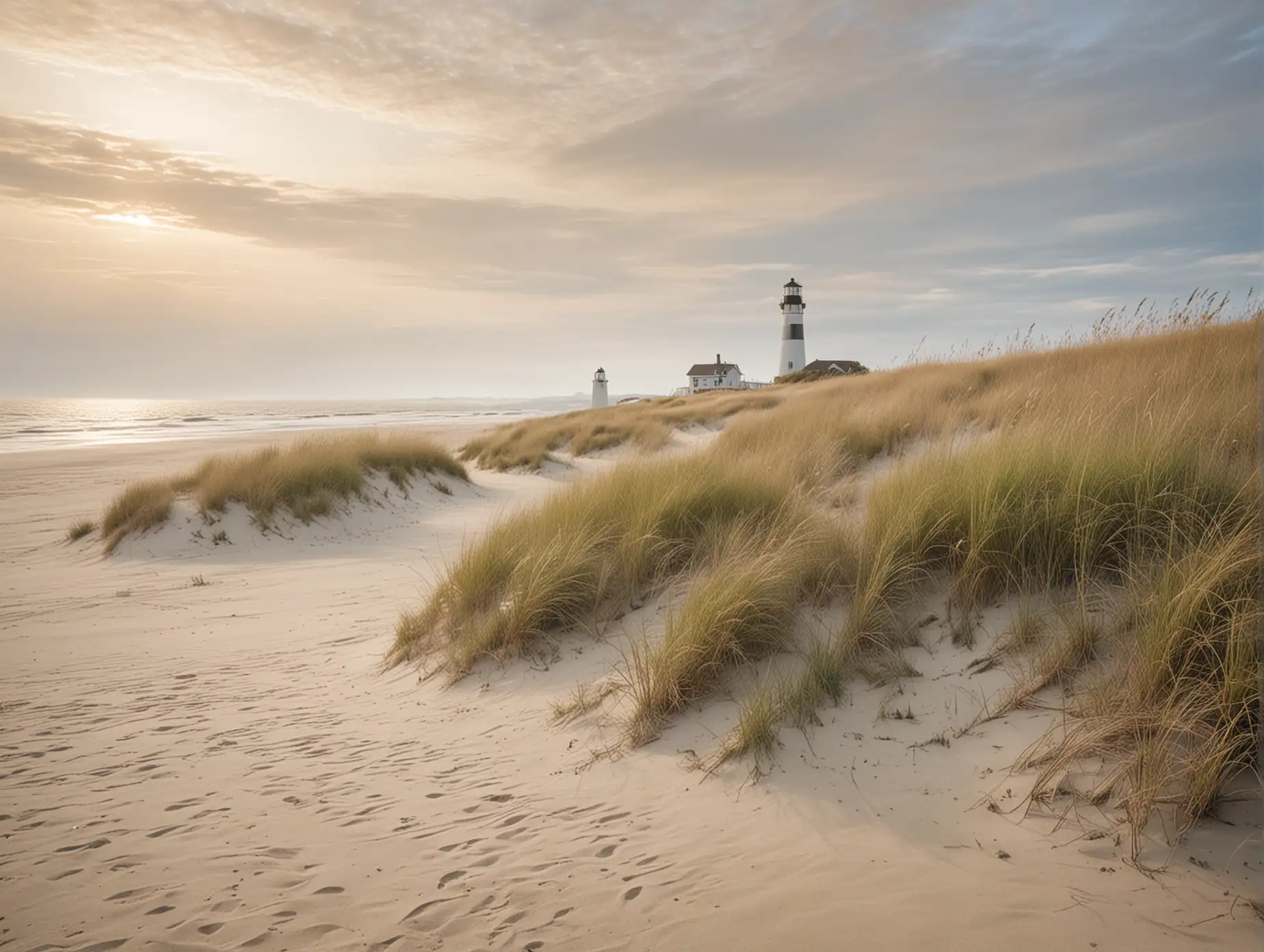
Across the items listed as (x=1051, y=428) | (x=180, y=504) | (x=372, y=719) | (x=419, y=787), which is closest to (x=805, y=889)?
(x=419, y=787)

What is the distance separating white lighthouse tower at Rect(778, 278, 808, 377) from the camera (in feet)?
149

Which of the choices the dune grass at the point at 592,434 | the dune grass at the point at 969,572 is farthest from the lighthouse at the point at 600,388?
the dune grass at the point at 969,572

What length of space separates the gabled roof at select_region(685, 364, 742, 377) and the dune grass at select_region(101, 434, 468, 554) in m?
A: 60.4

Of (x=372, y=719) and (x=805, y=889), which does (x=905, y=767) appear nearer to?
(x=805, y=889)

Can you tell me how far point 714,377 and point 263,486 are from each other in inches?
2504

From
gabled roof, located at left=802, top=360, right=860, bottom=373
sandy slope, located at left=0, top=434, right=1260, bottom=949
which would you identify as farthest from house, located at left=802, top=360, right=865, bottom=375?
sandy slope, located at left=0, top=434, right=1260, bottom=949

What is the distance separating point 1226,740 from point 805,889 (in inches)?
67.2

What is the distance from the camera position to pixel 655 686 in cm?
405

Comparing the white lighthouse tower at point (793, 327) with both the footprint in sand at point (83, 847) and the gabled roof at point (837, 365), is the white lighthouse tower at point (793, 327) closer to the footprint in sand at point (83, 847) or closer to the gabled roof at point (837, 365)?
the gabled roof at point (837, 365)

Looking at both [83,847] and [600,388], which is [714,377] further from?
[83,847]

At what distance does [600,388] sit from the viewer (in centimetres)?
6638

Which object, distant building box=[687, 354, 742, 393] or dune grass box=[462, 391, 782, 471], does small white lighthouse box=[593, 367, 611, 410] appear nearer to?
distant building box=[687, 354, 742, 393]

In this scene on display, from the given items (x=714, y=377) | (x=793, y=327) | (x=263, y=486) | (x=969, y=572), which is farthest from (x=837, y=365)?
(x=969, y=572)

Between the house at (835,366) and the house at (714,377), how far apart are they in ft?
51.5
